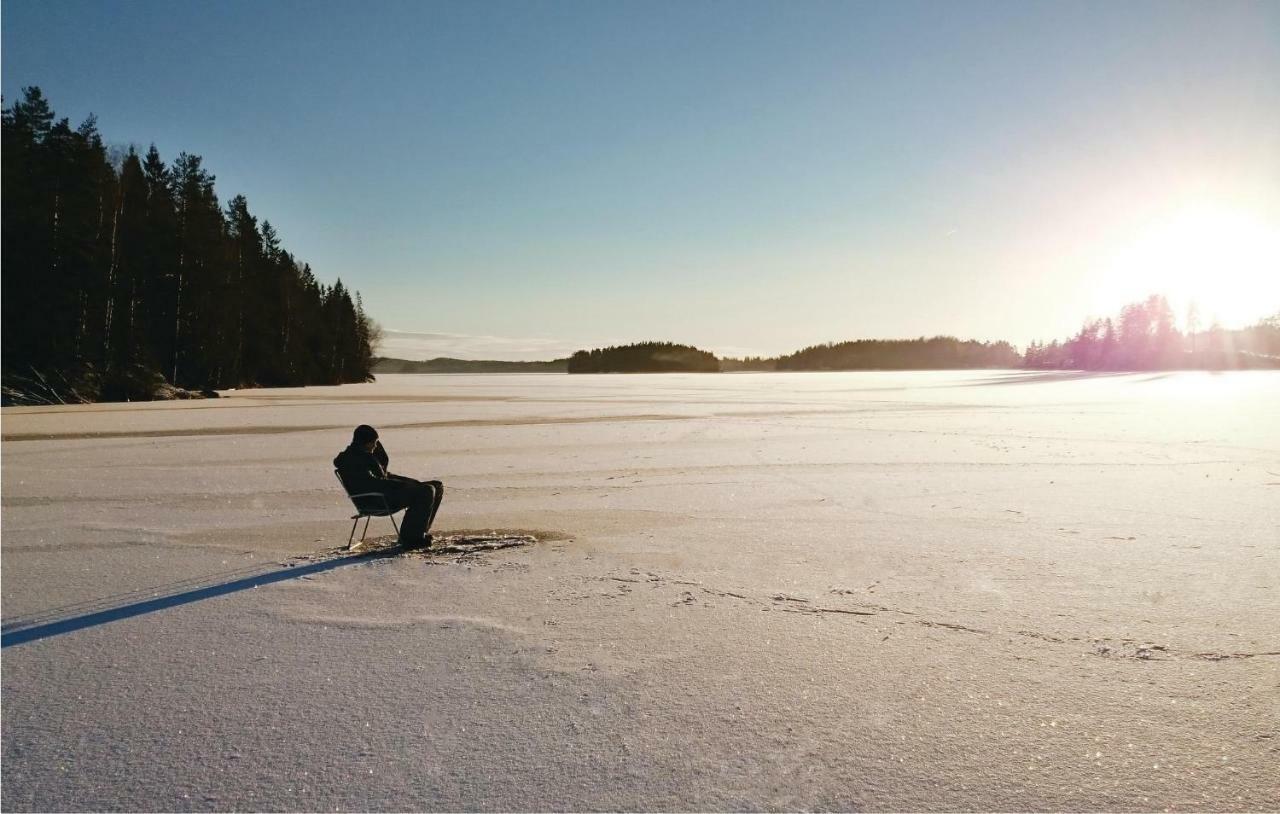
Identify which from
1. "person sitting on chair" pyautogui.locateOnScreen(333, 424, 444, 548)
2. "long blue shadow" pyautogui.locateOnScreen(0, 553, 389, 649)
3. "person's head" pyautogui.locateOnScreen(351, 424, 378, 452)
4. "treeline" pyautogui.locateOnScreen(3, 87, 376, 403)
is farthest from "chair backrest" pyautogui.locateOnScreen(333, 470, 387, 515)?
"treeline" pyautogui.locateOnScreen(3, 87, 376, 403)

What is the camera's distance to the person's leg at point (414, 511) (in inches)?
243

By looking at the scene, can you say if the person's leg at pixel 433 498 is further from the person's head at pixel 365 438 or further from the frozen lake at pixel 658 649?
the person's head at pixel 365 438

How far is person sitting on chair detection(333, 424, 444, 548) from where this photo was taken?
598 cm

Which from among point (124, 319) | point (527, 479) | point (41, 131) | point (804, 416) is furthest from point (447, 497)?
point (41, 131)

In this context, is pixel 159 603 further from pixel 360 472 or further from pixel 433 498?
pixel 433 498

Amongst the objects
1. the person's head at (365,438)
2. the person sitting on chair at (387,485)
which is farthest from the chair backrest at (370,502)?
the person's head at (365,438)

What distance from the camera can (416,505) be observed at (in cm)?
623

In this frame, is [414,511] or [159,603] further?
[414,511]

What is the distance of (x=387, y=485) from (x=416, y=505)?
33 cm

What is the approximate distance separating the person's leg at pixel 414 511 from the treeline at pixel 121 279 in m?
28.9

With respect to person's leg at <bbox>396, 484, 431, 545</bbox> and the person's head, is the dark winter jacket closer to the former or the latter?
the person's head

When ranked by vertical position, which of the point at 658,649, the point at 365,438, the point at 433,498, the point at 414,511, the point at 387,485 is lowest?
the point at 658,649

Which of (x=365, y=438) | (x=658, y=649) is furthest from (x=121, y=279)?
(x=658, y=649)

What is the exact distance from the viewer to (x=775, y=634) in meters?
4.25
